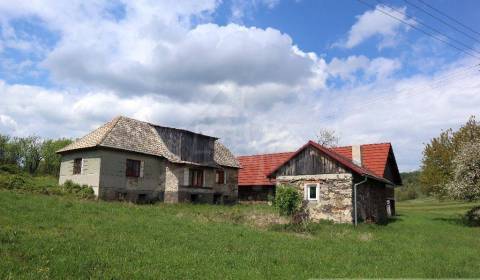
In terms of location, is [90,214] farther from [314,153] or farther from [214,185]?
[214,185]

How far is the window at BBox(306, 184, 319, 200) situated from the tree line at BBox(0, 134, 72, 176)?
4337 cm

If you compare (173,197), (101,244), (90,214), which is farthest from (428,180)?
(101,244)

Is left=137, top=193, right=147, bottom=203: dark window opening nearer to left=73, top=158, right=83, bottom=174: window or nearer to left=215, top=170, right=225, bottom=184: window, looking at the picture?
left=73, top=158, right=83, bottom=174: window

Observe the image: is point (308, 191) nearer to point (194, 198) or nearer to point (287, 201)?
point (287, 201)

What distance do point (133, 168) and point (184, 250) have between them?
2025 centimetres

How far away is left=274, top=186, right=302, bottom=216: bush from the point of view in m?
23.9

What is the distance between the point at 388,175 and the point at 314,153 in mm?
11091

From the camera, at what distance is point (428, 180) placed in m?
40.1

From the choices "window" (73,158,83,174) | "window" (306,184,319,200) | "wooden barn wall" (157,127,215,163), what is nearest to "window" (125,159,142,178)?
"wooden barn wall" (157,127,215,163)

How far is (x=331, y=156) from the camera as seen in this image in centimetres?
2711

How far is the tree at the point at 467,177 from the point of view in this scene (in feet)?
101

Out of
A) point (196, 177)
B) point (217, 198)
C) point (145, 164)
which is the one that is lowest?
point (217, 198)

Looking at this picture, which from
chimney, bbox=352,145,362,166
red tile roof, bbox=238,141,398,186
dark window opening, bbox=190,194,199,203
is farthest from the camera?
dark window opening, bbox=190,194,199,203

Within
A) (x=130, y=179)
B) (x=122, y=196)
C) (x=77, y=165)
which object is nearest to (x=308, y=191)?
(x=130, y=179)
